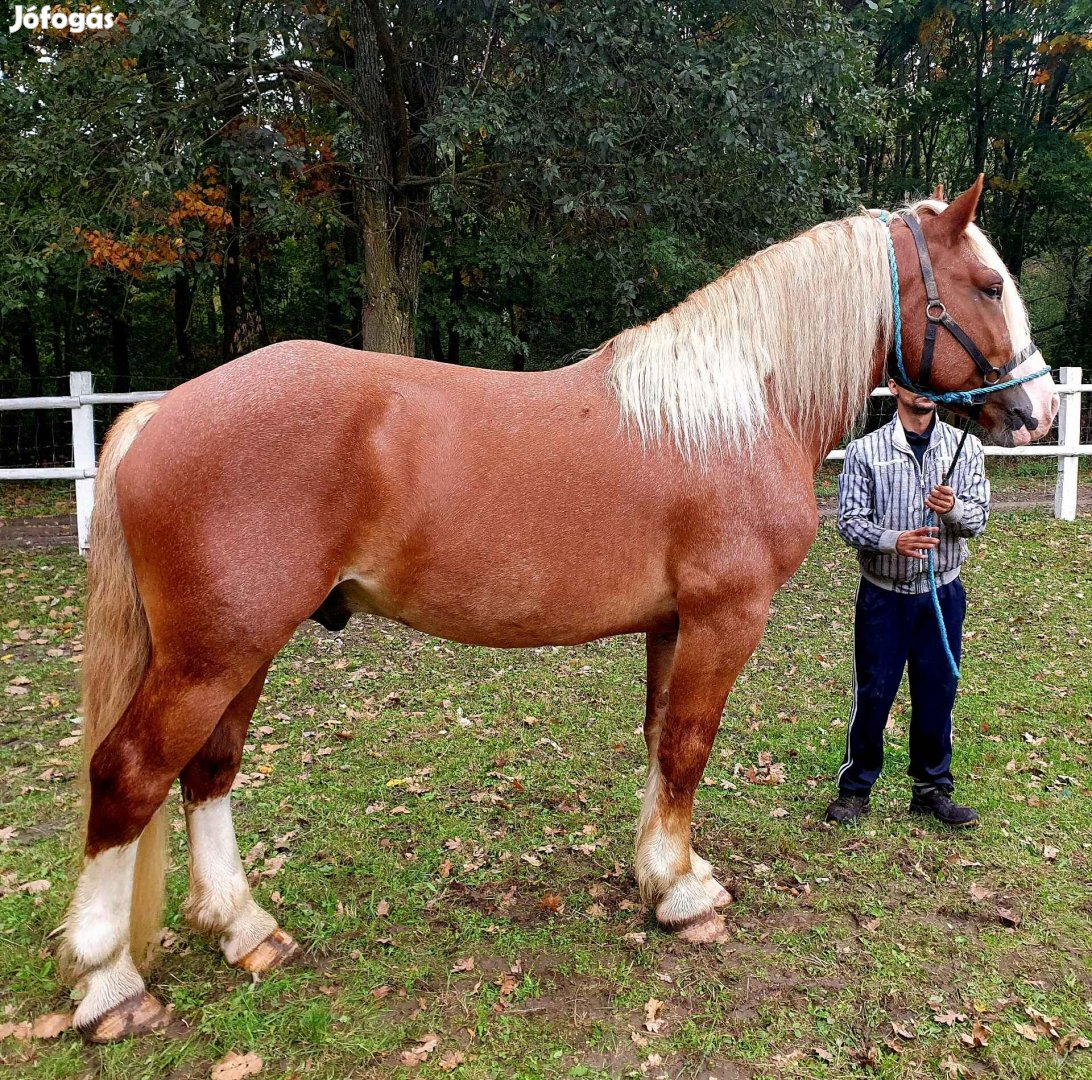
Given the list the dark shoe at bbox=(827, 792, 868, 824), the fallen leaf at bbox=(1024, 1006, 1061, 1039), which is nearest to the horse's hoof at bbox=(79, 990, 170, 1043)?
the fallen leaf at bbox=(1024, 1006, 1061, 1039)

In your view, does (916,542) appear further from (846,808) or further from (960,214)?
(846,808)


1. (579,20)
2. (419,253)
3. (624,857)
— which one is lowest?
(624,857)

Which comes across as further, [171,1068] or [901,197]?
[901,197]

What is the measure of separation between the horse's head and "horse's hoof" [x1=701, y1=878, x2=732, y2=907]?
6.84 ft

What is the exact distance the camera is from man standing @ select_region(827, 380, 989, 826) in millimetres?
3502

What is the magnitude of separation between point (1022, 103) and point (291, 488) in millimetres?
19818

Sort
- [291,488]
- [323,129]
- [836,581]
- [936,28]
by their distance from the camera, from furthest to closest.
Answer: [936,28], [323,129], [836,581], [291,488]

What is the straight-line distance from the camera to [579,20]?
662 centimetres

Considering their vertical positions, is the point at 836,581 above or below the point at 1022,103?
below

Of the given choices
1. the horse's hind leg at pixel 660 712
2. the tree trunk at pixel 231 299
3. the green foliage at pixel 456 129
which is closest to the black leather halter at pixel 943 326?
the horse's hind leg at pixel 660 712

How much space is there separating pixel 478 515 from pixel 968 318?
6.42ft

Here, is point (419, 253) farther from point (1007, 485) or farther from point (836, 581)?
point (1007, 485)

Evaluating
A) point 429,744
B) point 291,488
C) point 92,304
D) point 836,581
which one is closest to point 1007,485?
point 836,581

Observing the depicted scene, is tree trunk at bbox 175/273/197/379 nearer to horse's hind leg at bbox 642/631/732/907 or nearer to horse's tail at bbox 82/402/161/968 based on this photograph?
horse's tail at bbox 82/402/161/968
